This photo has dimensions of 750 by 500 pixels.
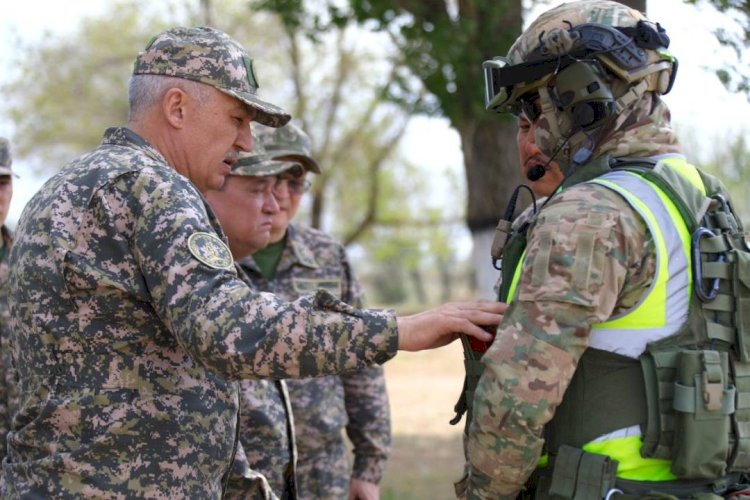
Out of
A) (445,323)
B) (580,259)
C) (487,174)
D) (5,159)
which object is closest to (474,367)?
(445,323)

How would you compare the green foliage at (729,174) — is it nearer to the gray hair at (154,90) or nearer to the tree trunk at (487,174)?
the tree trunk at (487,174)

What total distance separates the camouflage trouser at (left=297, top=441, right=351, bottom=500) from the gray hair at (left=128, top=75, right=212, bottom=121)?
2.21 metres

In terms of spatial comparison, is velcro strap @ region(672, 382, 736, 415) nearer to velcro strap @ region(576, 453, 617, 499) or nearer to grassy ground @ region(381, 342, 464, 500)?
velcro strap @ region(576, 453, 617, 499)

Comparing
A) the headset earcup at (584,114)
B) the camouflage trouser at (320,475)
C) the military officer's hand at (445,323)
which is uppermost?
the headset earcup at (584,114)

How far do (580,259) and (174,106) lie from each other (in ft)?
4.65

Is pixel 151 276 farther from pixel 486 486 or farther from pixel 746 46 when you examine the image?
pixel 746 46

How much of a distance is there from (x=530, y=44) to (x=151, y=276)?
4.56 ft

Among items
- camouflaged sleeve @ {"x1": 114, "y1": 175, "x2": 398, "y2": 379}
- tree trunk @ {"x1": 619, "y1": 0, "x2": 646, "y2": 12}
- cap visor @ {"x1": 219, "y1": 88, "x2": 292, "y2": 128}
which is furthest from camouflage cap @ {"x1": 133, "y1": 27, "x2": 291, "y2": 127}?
tree trunk @ {"x1": 619, "y1": 0, "x2": 646, "y2": 12}

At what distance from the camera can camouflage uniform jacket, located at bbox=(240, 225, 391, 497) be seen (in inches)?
187

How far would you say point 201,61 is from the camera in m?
3.10

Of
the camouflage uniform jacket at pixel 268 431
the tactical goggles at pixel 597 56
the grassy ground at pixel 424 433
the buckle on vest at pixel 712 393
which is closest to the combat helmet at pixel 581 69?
the tactical goggles at pixel 597 56

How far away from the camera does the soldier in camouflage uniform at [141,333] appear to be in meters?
2.68

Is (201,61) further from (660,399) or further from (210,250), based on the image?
(660,399)

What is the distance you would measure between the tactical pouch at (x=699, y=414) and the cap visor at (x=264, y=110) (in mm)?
1556
